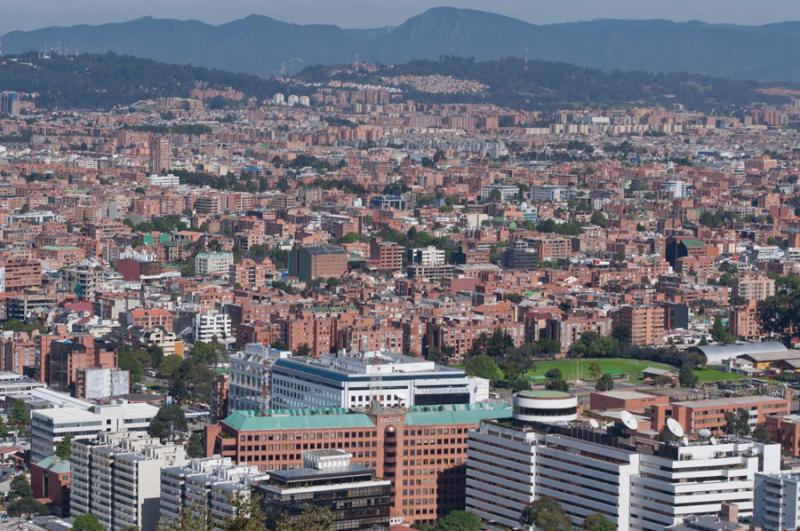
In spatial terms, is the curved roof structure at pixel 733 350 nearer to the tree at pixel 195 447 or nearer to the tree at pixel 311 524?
the tree at pixel 195 447

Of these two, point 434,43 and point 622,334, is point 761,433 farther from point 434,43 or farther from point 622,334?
point 434,43

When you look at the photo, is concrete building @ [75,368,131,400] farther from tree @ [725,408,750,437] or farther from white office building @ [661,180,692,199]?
white office building @ [661,180,692,199]

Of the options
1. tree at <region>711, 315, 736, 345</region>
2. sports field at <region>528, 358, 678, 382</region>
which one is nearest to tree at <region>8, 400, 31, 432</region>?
sports field at <region>528, 358, 678, 382</region>

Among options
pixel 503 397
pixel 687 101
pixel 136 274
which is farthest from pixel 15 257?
pixel 687 101

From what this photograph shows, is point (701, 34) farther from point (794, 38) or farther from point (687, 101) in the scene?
point (687, 101)

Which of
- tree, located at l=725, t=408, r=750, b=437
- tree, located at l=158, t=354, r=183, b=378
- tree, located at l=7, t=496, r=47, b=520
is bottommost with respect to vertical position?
tree, located at l=7, t=496, r=47, b=520

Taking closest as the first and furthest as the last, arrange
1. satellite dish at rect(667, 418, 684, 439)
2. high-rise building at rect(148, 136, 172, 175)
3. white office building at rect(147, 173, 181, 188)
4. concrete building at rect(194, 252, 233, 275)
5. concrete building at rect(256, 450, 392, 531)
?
concrete building at rect(256, 450, 392, 531) < satellite dish at rect(667, 418, 684, 439) < concrete building at rect(194, 252, 233, 275) < white office building at rect(147, 173, 181, 188) < high-rise building at rect(148, 136, 172, 175)
